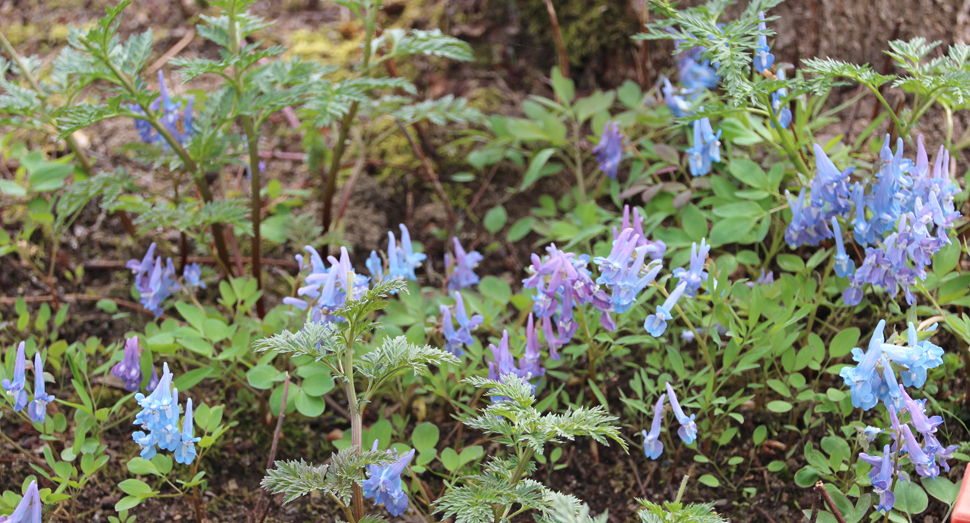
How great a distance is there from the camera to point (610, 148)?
2.76 meters

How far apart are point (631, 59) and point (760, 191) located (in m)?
1.45

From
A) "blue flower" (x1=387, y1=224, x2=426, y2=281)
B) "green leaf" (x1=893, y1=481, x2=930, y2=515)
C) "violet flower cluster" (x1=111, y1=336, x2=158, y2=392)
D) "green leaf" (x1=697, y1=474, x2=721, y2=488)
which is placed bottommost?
"green leaf" (x1=697, y1=474, x2=721, y2=488)

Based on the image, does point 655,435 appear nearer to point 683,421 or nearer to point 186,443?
point 683,421

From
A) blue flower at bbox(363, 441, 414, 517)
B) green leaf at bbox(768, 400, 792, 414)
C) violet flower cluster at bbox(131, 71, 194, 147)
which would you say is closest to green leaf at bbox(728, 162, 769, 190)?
green leaf at bbox(768, 400, 792, 414)

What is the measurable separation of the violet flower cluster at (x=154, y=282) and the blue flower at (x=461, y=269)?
973 mm

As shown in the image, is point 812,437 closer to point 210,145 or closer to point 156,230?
point 210,145

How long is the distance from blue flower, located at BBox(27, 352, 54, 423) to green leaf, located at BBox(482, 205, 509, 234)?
1760mm

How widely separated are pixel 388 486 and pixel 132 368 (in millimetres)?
924

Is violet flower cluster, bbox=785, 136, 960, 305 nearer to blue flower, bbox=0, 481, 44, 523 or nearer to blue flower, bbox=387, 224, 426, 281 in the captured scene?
blue flower, bbox=387, 224, 426, 281

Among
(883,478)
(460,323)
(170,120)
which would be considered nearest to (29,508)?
(460,323)

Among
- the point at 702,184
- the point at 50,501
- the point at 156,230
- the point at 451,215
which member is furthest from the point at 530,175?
the point at 50,501

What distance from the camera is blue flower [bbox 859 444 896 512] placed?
172 cm

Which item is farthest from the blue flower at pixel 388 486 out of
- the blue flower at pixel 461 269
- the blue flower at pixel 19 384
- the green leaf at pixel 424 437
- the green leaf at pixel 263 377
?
the blue flower at pixel 19 384

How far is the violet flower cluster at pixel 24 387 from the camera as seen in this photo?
1905mm
